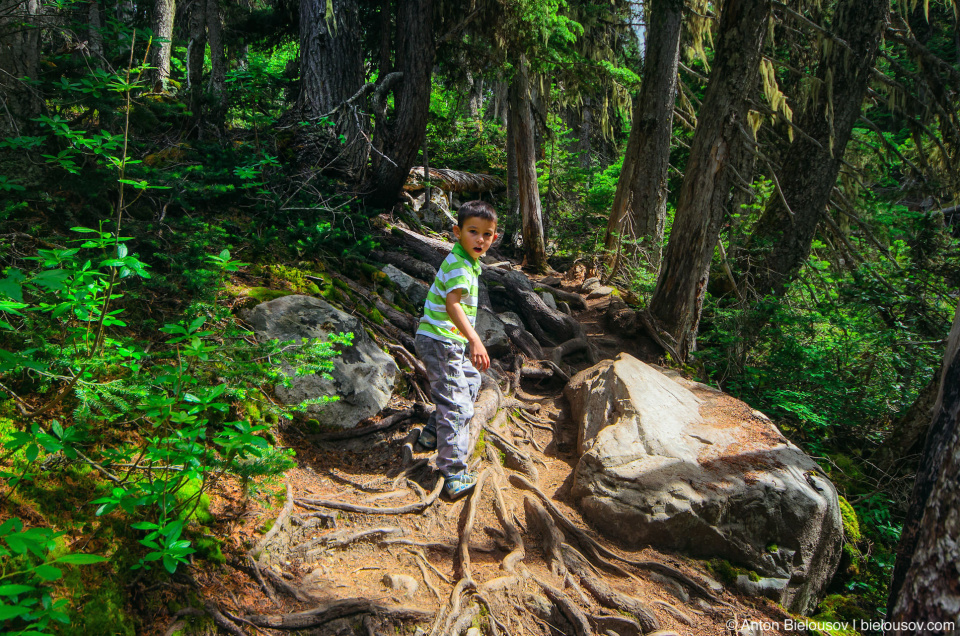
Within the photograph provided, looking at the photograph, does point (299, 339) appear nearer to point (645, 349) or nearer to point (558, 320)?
point (558, 320)

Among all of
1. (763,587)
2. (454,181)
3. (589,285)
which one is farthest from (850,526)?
(454,181)

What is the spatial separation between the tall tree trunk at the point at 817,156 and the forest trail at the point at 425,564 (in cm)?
573

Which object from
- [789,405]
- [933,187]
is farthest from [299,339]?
[933,187]

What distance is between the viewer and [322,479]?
12.2ft

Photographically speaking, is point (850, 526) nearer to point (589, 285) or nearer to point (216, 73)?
point (589, 285)

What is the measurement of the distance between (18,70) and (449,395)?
4.61 m

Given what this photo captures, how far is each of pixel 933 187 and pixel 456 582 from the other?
985 cm

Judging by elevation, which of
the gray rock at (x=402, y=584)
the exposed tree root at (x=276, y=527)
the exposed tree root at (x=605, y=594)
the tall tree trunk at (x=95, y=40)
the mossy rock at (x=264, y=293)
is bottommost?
the exposed tree root at (x=605, y=594)

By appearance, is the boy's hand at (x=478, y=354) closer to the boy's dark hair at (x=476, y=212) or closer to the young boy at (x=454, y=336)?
the young boy at (x=454, y=336)

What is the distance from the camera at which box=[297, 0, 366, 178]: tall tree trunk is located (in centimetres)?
678

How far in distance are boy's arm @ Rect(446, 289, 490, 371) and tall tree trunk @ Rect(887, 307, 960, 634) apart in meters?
2.20

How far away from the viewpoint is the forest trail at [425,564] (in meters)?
2.56

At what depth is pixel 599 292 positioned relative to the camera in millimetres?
9312

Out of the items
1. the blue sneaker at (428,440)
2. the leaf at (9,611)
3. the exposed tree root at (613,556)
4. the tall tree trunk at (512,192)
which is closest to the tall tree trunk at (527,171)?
the tall tree trunk at (512,192)
